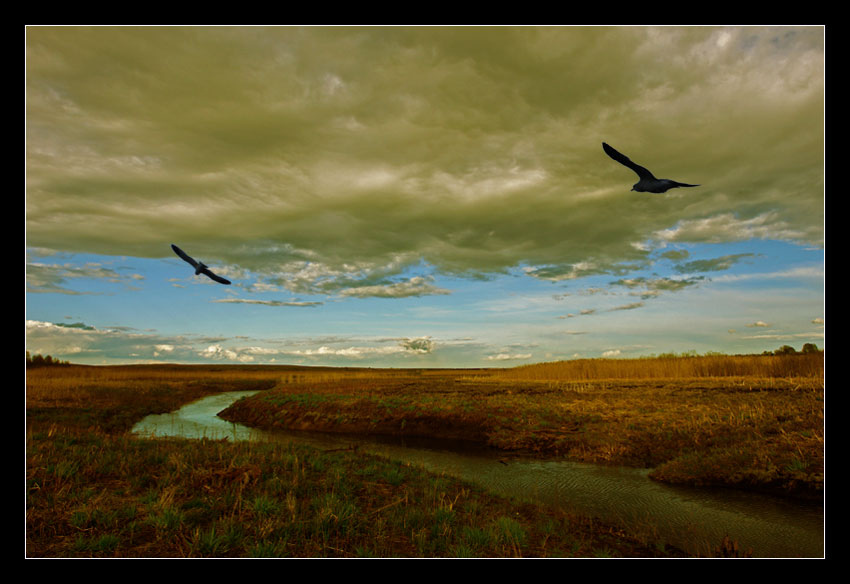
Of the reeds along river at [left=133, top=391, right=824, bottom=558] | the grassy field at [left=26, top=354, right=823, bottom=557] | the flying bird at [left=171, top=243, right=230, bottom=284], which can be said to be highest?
the flying bird at [left=171, top=243, right=230, bottom=284]

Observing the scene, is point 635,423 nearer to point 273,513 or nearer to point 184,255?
point 273,513

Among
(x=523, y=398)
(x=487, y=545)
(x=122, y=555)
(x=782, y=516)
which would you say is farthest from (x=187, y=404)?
Result: (x=782, y=516)

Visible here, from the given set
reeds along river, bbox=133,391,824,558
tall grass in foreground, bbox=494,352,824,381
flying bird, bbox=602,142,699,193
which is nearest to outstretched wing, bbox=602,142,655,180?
flying bird, bbox=602,142,699,193

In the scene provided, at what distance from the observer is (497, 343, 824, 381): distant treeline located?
159 feet

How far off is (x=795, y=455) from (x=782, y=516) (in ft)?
Result: 13.4

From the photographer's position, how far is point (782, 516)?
36.6 ft

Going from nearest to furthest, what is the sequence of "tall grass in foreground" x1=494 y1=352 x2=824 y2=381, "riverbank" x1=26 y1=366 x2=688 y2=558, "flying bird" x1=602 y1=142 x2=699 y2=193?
1. "riverbank" x1=26 y1=366 x2=688 y2=558
2. "flying bird" x1=602 y1=142 x2=699 y2=193
3. "tall grass in foreground" x1=494 y1=352 x2=824 y2=381

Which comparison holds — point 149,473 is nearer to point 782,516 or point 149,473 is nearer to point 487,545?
point 487,545

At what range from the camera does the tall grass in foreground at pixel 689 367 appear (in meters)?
48.3

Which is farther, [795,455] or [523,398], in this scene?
[523,398]

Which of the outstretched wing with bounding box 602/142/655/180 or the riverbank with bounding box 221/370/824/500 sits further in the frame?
the riverbank with bounding box 221/370/824/500

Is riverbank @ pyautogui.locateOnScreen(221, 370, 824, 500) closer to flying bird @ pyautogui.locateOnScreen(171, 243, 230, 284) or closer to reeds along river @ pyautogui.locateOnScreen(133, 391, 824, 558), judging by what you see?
reeds along river @ pyautogui.locateOnScreen(133, 391, 824, 558)

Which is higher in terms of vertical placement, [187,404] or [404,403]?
[404,403]

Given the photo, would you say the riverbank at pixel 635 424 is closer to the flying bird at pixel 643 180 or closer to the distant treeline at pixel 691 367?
the flying bird at pixel 643 180
